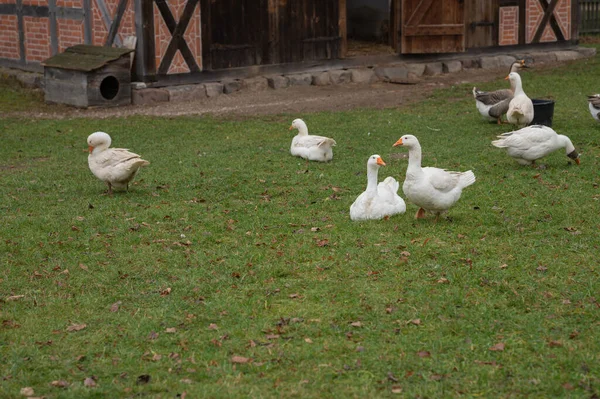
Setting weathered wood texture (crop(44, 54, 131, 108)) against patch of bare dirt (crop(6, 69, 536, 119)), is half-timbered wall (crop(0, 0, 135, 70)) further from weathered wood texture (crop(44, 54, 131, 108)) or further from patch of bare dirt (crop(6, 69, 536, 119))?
patch of bare dirt (crop(6, 69, 536, 119))

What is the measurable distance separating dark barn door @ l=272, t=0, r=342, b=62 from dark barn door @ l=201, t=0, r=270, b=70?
35 cm

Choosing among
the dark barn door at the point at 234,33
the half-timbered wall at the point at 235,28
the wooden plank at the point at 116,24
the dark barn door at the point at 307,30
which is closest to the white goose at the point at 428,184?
the half-timbered wall at the point at 235,28

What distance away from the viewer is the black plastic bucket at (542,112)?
41.7ft

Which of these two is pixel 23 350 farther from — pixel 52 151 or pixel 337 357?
pixel 52 151

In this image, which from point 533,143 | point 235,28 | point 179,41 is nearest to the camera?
point 533,143

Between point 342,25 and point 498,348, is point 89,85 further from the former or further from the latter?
point 498,348

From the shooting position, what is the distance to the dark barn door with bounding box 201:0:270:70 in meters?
16.9

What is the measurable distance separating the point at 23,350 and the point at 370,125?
9.15 metres

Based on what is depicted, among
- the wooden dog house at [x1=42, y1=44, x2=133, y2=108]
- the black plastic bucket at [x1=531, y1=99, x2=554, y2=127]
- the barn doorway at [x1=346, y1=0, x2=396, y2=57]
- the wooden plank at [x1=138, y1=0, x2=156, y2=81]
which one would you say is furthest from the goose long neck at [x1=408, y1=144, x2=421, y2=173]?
the barn doorway at [x1=346, y1=0, x2=396, y2=57]

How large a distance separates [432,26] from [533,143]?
9783 mm

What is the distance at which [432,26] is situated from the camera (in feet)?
63.8

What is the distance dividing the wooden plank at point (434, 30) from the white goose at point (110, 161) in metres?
11.3

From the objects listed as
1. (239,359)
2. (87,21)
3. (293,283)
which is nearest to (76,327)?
(239,359)

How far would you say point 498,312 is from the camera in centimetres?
608
